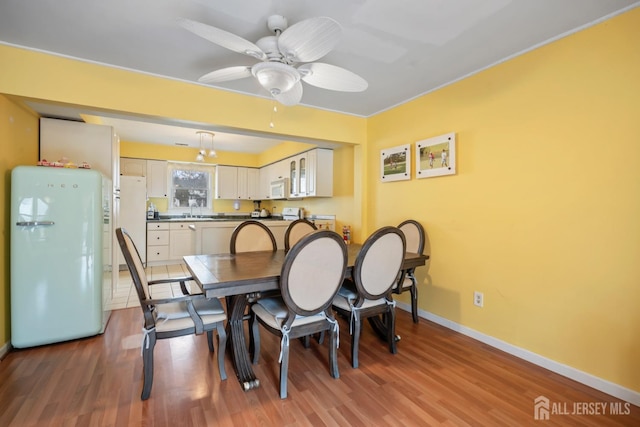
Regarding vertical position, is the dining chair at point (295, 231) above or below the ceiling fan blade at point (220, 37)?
below

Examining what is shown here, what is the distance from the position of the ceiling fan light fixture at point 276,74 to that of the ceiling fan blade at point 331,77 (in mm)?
75

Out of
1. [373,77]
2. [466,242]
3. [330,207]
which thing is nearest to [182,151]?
[330,207]

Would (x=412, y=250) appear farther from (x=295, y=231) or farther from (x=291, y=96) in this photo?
(x=291, y=96)

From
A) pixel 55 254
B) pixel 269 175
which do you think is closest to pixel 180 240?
pixel 269 175

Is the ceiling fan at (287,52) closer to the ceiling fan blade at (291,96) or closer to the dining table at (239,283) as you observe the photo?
the ceiling fan blade at (291,96)

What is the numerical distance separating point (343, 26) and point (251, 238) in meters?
1.93

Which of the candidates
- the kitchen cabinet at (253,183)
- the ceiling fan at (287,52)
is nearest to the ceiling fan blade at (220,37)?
the ceiling fan at (287,52)

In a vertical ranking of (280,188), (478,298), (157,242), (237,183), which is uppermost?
(237,183)

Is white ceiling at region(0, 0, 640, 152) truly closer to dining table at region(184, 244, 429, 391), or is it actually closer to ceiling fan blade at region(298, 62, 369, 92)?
ceiling fan blade at region(298, 62, 369, 92)

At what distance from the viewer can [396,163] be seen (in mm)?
3266

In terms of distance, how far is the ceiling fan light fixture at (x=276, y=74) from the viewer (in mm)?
1660

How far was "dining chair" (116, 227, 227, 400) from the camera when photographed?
63.9 inches

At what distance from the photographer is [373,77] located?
2.57 metres

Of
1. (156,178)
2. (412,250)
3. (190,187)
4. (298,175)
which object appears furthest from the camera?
(190,187)
